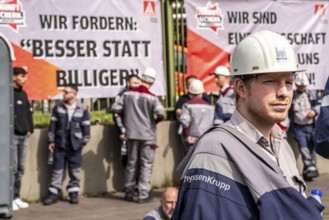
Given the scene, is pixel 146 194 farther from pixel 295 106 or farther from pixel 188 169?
pixel 188 169

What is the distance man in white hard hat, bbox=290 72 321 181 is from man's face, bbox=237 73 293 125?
417 inches

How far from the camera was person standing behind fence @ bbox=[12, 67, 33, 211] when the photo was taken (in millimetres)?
11276

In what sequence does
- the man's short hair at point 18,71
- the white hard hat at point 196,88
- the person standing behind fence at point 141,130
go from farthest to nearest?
the white hard hat at point 196,88 → the person standing behind fence at point 141,130 → the man's short hair at point 18,71

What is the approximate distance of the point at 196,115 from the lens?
1224 cm

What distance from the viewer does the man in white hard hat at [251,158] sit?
302 cm

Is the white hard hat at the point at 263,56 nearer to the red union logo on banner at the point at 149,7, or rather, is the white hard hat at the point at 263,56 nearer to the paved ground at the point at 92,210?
the paved ground at the point at 92,210

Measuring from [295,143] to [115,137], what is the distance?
3513 millimetres

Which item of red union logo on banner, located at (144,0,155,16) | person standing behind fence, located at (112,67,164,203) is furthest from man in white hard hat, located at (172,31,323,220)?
red union logo on banner, located at (144,0,155,16)

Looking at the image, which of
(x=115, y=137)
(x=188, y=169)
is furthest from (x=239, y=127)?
(x=115, y=137)

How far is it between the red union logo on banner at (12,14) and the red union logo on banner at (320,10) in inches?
225

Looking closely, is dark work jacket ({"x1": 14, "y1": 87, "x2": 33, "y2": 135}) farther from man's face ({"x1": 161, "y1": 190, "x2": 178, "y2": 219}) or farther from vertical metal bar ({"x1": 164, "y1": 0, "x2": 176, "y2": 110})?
man's face ({"x1": 161, "y1": 190, "x2": 178, "y2": 219})

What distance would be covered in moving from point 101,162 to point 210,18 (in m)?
2.99

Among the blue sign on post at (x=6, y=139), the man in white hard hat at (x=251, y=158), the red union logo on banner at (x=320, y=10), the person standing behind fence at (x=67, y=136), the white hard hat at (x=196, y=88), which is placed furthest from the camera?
the red union logo on banner at (x=320, y=10)

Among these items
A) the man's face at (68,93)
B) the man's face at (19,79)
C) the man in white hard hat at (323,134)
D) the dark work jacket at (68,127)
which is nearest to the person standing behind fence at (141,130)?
the dark work jacket at (68,127)
